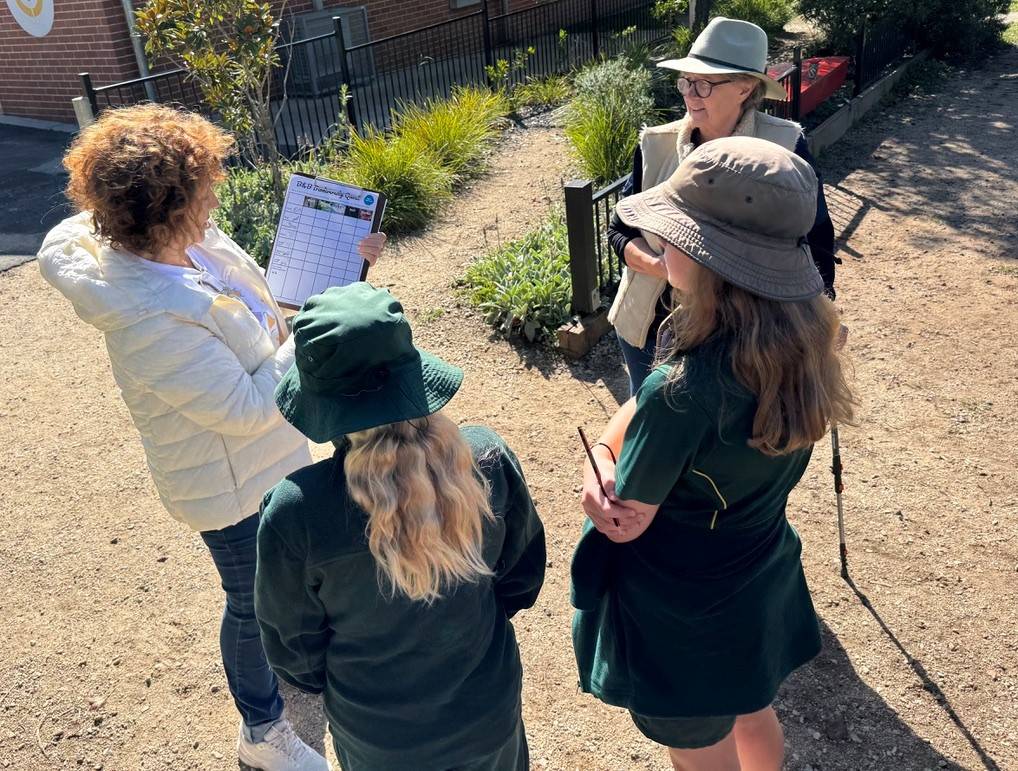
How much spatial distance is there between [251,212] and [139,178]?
16.7ft

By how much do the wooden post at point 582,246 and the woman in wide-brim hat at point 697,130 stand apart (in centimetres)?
198

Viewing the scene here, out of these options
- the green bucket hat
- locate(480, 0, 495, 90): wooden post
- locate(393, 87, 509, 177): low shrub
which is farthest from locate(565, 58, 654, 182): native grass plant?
the green bucket hat

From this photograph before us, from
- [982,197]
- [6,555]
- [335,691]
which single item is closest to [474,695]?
[335,691]

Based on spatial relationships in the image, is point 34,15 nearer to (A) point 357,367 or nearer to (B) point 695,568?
(A) point 357,367

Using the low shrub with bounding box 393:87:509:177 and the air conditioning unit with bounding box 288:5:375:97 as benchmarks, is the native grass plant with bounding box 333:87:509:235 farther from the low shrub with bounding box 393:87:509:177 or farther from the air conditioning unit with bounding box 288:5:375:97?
the air conditioning unit with bounding box 288:5:375:97

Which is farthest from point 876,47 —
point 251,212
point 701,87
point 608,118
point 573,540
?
point 573,540

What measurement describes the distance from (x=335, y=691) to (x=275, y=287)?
1.48 metres

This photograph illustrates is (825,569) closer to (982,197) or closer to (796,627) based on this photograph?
(796,627)

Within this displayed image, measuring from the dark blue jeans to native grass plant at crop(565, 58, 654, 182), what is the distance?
217 inches

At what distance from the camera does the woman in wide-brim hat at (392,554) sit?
1.62 metres

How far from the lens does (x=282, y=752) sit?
111 inches

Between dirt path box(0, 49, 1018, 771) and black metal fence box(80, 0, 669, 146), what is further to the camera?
black metal fence box(80, 0, 669, 146)

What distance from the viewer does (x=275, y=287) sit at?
2951mm

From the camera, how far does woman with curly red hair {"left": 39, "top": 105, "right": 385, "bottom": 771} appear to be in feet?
7.36
